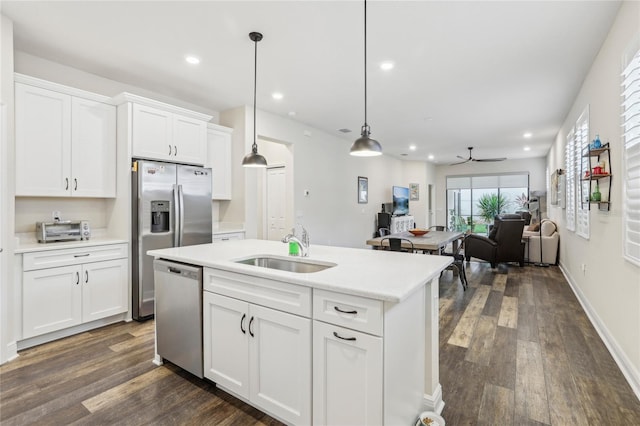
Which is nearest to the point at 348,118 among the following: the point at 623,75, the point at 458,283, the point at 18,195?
the point at 458,283

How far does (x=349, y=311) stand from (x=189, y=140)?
11.2ft

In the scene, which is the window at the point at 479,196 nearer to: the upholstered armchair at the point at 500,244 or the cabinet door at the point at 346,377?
the upholstered armchair at the point at 500,244

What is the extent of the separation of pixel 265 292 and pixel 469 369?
1.73 metres

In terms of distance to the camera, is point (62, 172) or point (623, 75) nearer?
point (623, 75)

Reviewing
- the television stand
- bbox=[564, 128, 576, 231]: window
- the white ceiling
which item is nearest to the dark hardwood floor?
bbox=[564, 128, 576, 231]: window

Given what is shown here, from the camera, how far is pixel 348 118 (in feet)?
18.2

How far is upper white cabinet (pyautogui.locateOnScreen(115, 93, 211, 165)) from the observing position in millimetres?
3523

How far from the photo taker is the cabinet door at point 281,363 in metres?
1.67

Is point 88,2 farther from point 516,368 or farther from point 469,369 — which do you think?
point 516,368

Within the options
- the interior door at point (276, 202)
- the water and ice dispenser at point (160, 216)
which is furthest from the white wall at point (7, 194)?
the interior door at point (276, 202)

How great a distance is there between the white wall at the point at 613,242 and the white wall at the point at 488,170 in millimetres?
7240

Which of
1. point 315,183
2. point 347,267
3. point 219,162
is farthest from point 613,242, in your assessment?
point 219,162

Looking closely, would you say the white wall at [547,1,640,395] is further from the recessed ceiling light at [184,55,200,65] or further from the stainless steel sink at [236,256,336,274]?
the recessed ceiling light at [184,55,200,65]

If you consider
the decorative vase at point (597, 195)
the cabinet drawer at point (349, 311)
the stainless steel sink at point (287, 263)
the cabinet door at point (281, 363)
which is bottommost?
the cabinet door at point (281, 363)
